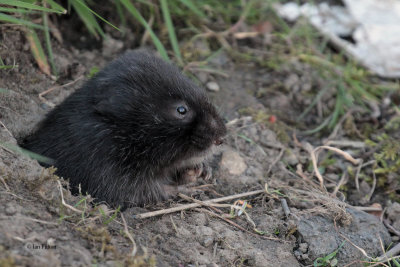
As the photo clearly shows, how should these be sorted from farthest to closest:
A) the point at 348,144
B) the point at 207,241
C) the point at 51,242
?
the point at 348,144 < the point at 207,241 < the point at 51,242

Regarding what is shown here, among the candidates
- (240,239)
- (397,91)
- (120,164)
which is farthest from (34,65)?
(397,91)

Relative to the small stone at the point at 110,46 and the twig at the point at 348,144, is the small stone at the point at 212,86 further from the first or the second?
the twig at the point at 348,144

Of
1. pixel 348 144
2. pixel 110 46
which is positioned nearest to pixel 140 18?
pixel 110 46

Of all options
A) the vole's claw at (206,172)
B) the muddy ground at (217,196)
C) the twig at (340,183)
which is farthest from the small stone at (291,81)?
the vole's claw at (206,172)

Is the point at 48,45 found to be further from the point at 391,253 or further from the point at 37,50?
the point at 391,253

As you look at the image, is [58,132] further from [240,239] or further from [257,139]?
[257,139]

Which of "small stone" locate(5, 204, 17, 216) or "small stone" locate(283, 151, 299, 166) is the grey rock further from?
"small stone" locate(5, 204, 17, 216)

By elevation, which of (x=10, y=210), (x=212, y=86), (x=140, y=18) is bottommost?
(x=212, y=86)
